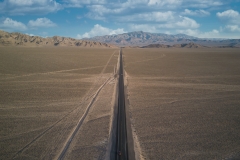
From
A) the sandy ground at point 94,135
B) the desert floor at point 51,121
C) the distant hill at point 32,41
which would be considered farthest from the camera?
the distant hill at point 32,41

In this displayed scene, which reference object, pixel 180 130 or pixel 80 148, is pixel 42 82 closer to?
pixel 80 148

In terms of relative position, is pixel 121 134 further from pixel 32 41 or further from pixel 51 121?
pixel 32 41

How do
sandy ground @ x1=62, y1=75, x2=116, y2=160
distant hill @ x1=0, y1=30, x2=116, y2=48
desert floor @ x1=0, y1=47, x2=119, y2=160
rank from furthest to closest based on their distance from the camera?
distant hill @ x1=0, y1=30, x2=116, y2=48
desert floor @ x1=0, y1=47, x2=119, y2=160
sandy ground @ x1=62, y1=75, x2=116, y2=160

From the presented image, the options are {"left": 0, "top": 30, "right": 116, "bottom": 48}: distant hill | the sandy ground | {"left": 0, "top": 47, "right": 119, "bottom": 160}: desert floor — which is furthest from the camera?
{"left": 0, "top": 30, "right": 116, "bottom": 48}: distant hill

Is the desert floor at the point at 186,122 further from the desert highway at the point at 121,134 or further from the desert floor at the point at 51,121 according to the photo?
the desert floor at the point at 51,121

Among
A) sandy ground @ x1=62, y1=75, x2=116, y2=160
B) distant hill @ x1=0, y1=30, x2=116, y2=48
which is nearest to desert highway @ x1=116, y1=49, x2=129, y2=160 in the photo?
sandy ground @ x1=62, y1=75, x2=116, y2=160

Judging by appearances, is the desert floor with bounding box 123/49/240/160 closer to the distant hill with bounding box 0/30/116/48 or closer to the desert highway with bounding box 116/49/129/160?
the desert highway with bounding box 116/49/129/160

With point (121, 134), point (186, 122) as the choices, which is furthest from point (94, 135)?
point (186, 122)

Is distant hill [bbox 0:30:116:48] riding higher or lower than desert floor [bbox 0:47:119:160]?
higher

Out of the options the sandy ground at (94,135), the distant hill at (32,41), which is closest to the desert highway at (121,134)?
the sandy ground at (94,135)

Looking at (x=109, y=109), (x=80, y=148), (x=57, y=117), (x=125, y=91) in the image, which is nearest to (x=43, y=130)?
(x=57, y=117)

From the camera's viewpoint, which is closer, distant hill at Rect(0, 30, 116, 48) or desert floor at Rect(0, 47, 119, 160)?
desert floor at Rect(0, 47, 119, 160)
